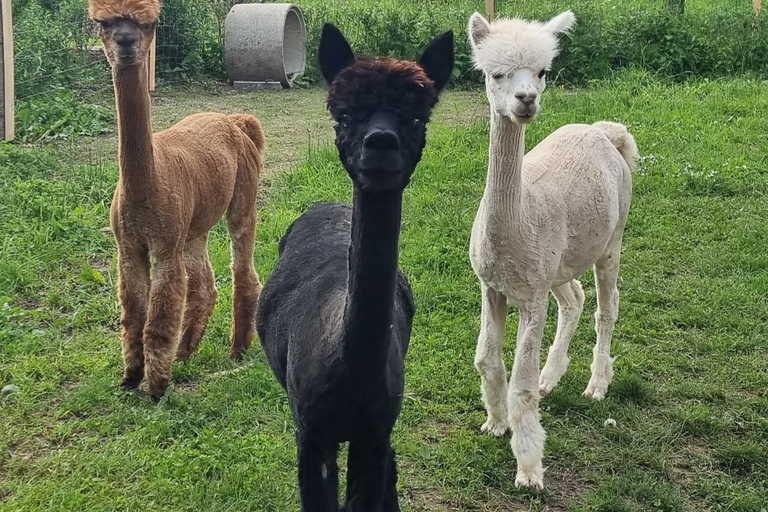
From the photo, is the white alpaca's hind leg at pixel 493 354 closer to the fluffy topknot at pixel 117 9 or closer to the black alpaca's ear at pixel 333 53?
the black alpaca's ear at pixel 333 53

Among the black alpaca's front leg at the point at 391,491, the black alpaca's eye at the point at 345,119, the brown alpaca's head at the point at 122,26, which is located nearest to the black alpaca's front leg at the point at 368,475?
the black alpaca's front leg at the point at 391,491

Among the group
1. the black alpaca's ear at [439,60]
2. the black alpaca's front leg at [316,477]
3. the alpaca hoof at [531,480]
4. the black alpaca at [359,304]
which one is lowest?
the alpaca hoof at [531,480]

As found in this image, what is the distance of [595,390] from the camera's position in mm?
4531

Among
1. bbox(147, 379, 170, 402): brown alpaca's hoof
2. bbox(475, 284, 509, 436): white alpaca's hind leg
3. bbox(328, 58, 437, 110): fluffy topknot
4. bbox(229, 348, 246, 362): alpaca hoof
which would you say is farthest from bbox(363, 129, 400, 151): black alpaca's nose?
bbox(229, 348, 246, 362): alpaca hoof

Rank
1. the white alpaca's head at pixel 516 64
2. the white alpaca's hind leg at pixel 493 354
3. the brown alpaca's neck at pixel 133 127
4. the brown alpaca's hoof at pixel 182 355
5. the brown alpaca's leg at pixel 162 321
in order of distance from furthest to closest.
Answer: the brown alpaca's hoof at pixel 182 355
the brown alpaca's leg at pixel 162 321
the brown alpaca's neck at pixel 133 127
the white alpaca's hind leg at pixel 493 354
the white alpaca's head at pixel 516 64

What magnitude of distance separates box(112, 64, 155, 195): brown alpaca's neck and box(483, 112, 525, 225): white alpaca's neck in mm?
1782

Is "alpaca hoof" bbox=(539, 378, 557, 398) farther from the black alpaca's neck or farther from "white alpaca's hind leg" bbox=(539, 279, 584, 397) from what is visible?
the black alpaca's neck

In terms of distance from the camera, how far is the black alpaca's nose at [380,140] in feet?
7.24

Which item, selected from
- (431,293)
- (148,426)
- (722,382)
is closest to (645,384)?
(722,382)

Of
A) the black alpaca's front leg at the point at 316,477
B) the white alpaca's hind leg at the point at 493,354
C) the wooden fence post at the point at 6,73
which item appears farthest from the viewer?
the wooden fence post at the point at 6,73

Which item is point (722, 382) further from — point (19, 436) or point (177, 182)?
point (19, 436)

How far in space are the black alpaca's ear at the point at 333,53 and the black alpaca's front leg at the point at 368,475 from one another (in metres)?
1.25

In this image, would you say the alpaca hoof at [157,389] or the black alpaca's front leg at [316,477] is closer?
the black alpaca's front leg at [316,477]

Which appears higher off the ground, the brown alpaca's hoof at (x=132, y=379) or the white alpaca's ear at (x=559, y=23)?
the white alpaca's ear at (x=559, y=23)
